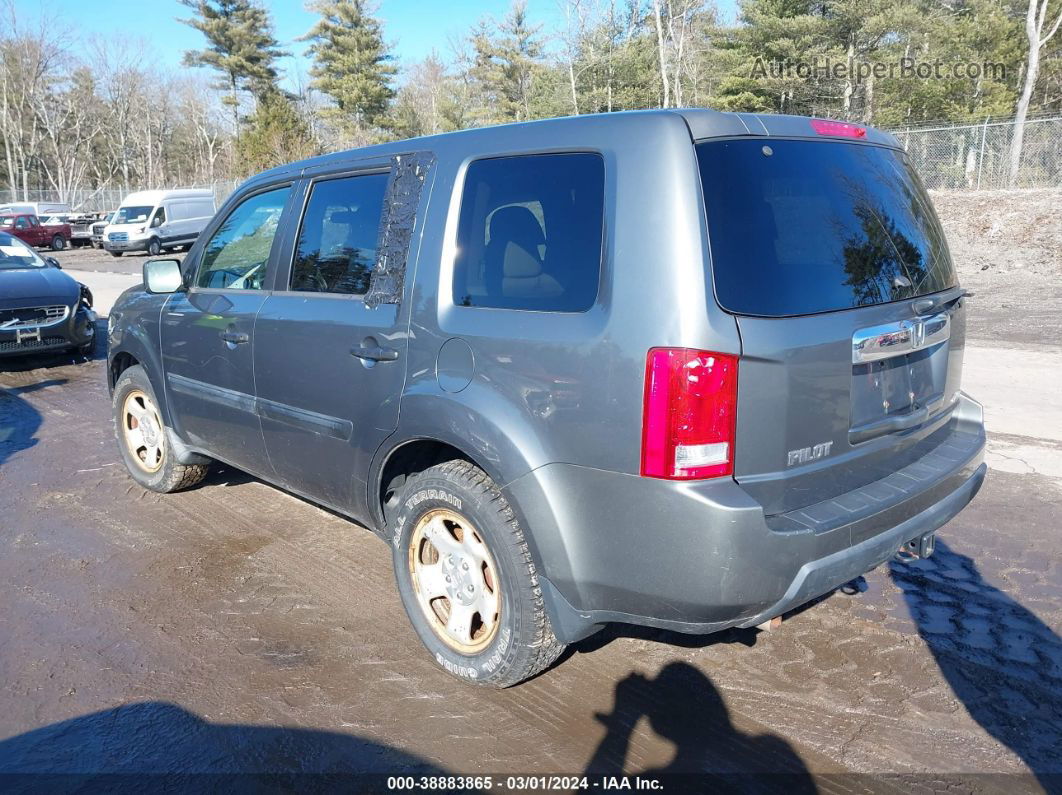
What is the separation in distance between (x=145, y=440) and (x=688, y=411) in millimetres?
4148

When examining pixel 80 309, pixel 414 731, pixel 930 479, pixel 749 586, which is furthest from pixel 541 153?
pixel 80 309

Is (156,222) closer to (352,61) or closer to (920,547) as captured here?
(352,61)

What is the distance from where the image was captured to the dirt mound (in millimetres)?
11539

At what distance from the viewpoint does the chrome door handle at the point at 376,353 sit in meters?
3.10

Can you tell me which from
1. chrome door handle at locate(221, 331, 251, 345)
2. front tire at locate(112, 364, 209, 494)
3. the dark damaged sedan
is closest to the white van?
the dark damaged sedan

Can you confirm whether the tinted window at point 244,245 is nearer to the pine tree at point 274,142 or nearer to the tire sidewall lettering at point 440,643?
the tire sidewall lettering at point 440,643

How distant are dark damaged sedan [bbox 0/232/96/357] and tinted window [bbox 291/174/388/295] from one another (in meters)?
7.02

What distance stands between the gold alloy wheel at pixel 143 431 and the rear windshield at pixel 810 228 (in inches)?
151

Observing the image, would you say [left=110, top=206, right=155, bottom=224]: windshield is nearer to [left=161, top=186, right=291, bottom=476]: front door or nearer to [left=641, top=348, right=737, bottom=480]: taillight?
[left=161, top=186, right=291, bottom=476]: front door

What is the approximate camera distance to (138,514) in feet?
16.1
